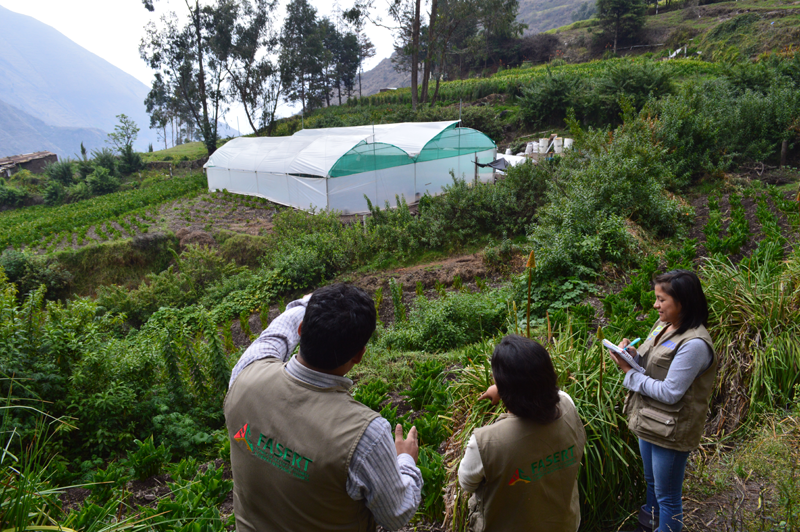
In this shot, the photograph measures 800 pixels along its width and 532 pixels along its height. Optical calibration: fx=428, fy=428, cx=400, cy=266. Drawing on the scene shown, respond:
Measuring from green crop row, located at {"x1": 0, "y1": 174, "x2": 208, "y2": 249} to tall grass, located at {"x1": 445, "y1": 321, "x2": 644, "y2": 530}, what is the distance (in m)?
16.4

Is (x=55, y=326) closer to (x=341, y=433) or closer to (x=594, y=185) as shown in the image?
(x=341, y=433)

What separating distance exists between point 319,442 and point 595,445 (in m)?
1.79

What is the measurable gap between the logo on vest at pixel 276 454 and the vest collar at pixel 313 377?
8.3 inches

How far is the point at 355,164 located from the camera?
49.8ft

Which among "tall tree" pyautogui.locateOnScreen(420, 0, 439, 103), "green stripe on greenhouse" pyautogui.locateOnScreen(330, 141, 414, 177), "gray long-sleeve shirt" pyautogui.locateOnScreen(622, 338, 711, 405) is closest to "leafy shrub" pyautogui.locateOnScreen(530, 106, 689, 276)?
"gray long-sleeve shirt" pyautogui.locateOnScreen(622, 338, 711, 405)

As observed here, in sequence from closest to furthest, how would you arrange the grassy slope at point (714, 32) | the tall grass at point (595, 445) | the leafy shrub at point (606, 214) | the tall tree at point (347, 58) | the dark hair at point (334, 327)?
the dark hair at point (334, 327)
the tall grass at point (595, 445)
the leafy shrub at point (606, 214)
the grassy slope at point (714, 32)
the tall tree at point (347, 58)

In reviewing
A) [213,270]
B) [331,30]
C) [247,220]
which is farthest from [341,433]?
[331,30]

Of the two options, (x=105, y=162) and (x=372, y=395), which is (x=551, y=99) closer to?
(x=372, y=395)

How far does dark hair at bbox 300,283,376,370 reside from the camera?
4.71ft

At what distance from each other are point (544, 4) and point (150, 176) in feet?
440

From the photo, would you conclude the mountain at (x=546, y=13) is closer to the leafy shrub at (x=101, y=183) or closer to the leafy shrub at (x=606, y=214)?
the leafy shrub at (x=101, y=183)

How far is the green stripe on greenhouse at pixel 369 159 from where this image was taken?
48.6 feet

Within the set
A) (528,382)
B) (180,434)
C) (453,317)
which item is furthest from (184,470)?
(453,317)

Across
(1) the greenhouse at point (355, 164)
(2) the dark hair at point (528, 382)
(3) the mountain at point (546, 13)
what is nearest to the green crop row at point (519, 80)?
(1) the greenhouse at point (355, 164)
